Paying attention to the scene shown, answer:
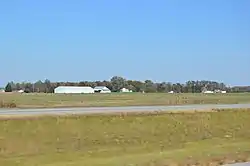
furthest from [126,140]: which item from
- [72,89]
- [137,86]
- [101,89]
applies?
[137,86]

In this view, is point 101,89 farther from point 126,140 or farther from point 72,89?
point 126,140

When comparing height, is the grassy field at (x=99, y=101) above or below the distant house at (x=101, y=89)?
below

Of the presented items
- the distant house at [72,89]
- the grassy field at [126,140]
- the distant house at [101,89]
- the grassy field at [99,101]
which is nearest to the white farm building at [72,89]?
the distant house at [72,89]

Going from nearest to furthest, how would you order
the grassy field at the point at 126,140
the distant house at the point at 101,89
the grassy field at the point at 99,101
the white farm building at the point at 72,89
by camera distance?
1. the grassy field at the point at 126,140
2. the grassy field at the point at 99,101
3. the white farm building at the point at 72,89
4. the distant house at the point at 101,89

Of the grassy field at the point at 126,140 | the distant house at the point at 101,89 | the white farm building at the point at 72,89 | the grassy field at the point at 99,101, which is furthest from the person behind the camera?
the distant house at the point at 101,89

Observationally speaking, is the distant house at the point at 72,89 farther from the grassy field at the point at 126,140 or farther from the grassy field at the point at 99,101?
the grassy field at the point at 126,140

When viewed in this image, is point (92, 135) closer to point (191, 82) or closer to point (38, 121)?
point (38, 121)

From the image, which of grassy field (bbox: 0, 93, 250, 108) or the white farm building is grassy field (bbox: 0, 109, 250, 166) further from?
the white farm building

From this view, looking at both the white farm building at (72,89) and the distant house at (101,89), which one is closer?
the white farm building at (72,89)

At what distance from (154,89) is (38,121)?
13969cm

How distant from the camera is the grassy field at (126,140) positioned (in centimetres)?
1823

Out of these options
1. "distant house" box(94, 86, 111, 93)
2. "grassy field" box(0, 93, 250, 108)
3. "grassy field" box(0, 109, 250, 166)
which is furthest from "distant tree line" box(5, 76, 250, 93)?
"grassy field" box(0, 109, 250, 166)

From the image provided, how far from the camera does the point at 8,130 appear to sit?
25.8 meters

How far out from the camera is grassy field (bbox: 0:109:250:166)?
59.8 feet
